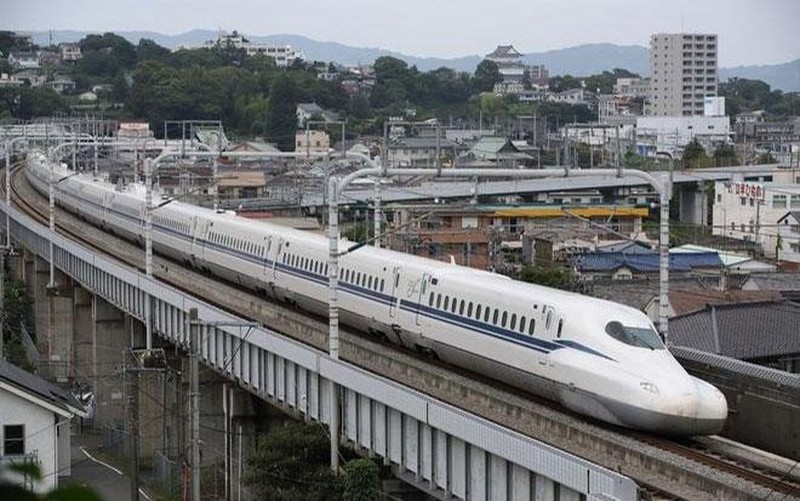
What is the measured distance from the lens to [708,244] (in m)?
85.4

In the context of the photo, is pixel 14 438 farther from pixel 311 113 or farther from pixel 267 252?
pixel 311 113

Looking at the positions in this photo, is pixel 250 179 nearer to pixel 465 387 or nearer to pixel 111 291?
pixel 111 291

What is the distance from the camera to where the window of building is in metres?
29.2

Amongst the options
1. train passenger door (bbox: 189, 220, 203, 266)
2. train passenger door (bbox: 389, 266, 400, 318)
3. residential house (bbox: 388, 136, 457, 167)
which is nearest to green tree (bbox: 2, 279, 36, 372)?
train passenger door (bbox: 189, 220, 203, 266)

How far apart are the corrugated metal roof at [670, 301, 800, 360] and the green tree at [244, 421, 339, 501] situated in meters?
10.1

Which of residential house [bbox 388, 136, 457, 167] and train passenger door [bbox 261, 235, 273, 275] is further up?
residential house [bbox 388, 136, 457, 167]

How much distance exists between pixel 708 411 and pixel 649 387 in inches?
38.6

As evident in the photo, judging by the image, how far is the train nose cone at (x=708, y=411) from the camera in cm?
2192

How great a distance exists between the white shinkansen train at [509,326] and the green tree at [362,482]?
3167mm

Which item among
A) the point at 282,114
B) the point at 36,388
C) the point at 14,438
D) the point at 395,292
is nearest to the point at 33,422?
the point at 14,438

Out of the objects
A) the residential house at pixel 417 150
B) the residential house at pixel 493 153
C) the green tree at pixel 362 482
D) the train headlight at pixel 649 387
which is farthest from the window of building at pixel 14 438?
the residential house at pixel 417 150

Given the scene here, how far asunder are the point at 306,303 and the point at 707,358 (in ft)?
50.7

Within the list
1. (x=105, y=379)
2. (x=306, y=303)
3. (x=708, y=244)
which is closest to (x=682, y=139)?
(x=708, y=244)

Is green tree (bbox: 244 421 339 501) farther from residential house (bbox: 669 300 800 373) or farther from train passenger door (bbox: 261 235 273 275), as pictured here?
train passenger door (bbox: 261 235 273 275)
